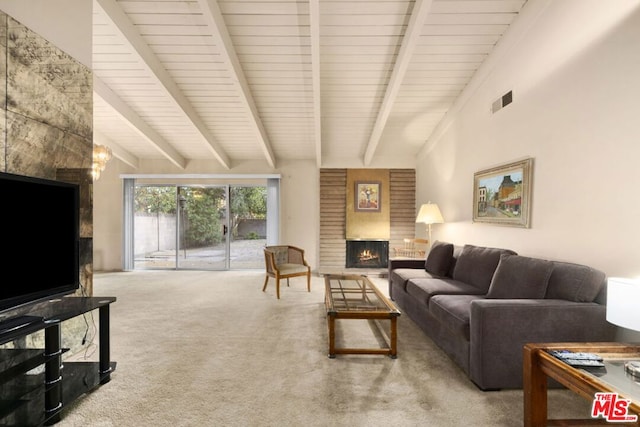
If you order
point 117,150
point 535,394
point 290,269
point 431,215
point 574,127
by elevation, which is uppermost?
point 117,150

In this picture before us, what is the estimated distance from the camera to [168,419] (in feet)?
6.10

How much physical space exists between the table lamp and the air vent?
242 cm

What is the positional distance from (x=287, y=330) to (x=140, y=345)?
135 centimetres

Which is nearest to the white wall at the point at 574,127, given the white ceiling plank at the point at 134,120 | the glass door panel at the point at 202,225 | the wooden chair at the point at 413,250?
the wooden chair at the point at 413,250

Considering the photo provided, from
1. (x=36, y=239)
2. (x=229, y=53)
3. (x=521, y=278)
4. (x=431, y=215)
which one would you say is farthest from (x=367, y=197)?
(x=36, y=239)

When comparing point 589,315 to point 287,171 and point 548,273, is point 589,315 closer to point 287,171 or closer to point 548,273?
point 548,273

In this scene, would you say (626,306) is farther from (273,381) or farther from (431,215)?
(431,215)

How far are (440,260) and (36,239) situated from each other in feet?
12.8

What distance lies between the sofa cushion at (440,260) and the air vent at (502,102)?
5.61 ft

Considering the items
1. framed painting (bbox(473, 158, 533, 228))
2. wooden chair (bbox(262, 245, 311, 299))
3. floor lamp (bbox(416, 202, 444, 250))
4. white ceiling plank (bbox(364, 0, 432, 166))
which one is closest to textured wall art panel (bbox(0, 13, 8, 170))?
white ceiling plank (bbox(364, 0, 432, 166))

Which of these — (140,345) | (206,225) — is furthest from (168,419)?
(206,225)

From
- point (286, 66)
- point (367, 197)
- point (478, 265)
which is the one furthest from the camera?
point (367, 197)

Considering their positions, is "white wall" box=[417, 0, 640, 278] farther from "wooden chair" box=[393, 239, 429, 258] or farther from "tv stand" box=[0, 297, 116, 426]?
"tv stand" box=[0, 297, 116, 426]

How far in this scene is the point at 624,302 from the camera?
1.59 m
